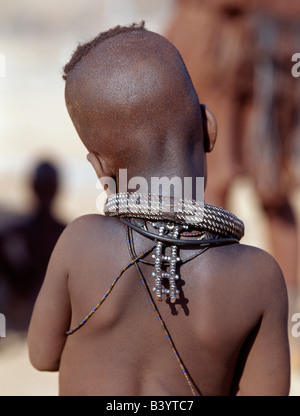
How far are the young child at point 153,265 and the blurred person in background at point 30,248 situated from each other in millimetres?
2795

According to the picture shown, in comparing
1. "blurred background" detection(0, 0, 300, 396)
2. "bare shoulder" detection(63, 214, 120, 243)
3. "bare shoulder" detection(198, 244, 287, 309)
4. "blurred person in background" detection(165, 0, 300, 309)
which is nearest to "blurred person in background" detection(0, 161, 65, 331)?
"blurred background" detection(0, 0, 300, 396)

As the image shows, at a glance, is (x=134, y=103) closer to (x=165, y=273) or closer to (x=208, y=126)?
(x=208, y=126)

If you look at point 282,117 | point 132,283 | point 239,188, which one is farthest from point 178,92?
point 239,188

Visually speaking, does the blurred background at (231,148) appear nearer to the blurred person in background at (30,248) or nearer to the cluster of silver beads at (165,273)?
the blurred person in background at (30,248)

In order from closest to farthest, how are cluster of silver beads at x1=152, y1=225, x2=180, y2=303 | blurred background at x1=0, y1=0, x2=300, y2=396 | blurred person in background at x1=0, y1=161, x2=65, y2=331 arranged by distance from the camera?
cluster of silver beads at x1=152, y1=225, x2=180, y2=303
blurred background at x1=0, y1=0, x2=300, y2=396
blurred person in background at x1=0, y1=161, x2=65, y2=331

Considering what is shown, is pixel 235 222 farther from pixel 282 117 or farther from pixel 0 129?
pixel 0 129

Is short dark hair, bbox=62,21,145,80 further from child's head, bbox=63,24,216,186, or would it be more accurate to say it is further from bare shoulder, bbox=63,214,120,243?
bare shoulder, bbox=63,214,120,243

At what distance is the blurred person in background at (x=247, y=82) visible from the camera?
12.2 ft

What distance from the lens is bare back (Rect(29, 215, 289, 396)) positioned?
141 cm

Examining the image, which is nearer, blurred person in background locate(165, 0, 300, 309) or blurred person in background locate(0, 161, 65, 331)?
blurred person in background locate(165, 0, 300, 309)

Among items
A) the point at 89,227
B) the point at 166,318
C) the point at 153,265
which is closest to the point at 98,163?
the point at 89,227

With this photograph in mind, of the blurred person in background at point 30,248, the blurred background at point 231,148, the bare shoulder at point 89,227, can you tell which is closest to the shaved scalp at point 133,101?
the bare shoulder at point 89,227

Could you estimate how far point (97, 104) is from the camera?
1407 mm

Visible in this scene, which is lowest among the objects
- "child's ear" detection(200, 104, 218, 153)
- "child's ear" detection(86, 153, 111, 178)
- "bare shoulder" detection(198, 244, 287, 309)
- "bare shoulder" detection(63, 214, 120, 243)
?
"bare shoulder" detection(198, 244, 287, 309)
